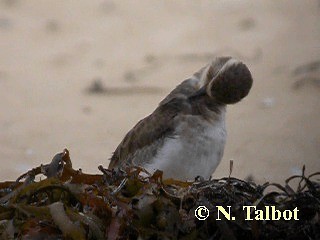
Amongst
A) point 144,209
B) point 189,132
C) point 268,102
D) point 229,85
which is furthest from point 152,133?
point 268,102

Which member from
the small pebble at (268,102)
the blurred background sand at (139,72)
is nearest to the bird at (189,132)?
the blurred background sand at (139,72)

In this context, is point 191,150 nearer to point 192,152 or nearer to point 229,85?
point 192,152

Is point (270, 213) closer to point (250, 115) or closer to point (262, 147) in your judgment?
point (262, 147)

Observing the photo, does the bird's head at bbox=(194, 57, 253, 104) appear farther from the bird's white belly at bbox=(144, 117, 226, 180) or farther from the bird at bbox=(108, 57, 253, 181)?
the bird's white belly at bbox=(144, 117, 226, 180)

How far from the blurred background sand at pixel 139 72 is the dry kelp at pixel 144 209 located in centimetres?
411

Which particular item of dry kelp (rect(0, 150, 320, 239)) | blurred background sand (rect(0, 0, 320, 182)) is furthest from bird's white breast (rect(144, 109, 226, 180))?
dry kelp (rect(0, 150, 320, 239))

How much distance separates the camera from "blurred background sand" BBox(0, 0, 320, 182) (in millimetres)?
8594

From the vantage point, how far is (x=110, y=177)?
361 cm

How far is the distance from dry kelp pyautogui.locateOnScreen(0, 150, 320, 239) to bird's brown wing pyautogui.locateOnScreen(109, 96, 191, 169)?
8.30 feet

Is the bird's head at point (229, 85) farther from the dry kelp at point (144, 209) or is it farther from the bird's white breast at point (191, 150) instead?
the dry kelp at point (144, 209)

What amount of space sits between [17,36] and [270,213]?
830cm

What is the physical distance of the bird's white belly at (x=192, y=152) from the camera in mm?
5891

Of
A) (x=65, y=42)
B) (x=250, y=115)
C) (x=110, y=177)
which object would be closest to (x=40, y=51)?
(x=65, y=42)

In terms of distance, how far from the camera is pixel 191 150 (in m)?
5.92
